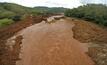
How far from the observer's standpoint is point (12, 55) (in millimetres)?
18922

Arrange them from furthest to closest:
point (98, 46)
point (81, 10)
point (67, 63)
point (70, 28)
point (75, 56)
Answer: point (81, 10) → point (70, 28) → point (98, 46) → point (75, 56) → point (67, 63)

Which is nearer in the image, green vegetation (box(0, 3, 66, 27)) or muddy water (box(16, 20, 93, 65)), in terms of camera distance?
muddy water (box(16, 20, 93, 65))

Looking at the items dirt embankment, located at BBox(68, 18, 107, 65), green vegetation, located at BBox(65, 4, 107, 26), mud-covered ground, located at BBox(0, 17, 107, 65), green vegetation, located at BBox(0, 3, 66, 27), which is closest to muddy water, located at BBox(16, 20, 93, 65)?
mud-covered ground, located at BBox(0, 17, 107, 65)

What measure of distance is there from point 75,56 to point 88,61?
121 centimetres

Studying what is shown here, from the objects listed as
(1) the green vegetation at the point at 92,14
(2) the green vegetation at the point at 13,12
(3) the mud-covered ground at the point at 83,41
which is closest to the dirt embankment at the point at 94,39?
(3) the mud-covered ground at the point at 83,41

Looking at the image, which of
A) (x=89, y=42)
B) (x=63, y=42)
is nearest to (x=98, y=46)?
(x=89, y=42)

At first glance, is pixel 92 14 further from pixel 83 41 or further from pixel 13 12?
pixel 13 12

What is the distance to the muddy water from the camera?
17516mm

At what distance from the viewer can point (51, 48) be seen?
19938mm

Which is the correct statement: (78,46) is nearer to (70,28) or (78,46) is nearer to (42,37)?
(42,37)

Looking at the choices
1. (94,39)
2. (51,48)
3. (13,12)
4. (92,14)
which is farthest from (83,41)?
(13,12)

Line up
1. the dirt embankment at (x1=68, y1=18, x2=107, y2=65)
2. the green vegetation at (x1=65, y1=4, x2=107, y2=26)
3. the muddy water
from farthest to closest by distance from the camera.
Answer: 1. the green vegetation at (x1=65, y1=4, x2=107, y2=26)
2. the dirt embankment at (x1=68, y1=18, x2=107, y2=65)
3. the muddy water

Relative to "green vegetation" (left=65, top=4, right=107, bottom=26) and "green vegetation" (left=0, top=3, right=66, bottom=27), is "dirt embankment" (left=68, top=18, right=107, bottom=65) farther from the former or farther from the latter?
"green vegetation" (left=0, top=3, right=66, bottom=27)

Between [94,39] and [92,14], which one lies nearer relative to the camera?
[94,39]
